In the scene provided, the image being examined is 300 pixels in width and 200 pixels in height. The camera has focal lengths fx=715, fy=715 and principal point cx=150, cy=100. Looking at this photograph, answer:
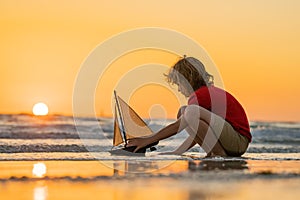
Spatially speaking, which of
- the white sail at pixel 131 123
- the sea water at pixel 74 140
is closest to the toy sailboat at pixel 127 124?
the white sail at pixel 131 123

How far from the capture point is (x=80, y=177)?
268 inches

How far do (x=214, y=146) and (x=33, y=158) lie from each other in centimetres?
233

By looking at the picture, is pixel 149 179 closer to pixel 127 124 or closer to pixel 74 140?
pixel 127 124

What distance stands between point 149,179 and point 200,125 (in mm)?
2158

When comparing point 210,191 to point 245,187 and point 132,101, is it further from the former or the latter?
point 132,101

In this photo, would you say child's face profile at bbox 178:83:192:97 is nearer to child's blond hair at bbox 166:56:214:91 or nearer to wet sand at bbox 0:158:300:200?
child's blond hair at bbox 166:56:214:91

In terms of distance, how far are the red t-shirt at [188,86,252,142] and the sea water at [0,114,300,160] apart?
97cm

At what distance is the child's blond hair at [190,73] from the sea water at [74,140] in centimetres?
143

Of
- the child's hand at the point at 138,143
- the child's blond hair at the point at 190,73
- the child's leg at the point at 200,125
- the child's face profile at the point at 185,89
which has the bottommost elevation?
the child's hand at the point at 138,143

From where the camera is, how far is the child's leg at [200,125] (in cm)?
856

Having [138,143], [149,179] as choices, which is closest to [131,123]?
[138,143]

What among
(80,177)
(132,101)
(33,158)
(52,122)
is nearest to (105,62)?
(132,101)

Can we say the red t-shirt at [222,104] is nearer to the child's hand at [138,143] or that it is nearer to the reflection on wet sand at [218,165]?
the reflection on wet sand at [218,165]

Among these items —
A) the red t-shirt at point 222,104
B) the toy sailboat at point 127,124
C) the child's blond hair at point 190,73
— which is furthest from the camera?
the toy sailboat at point 127,124
